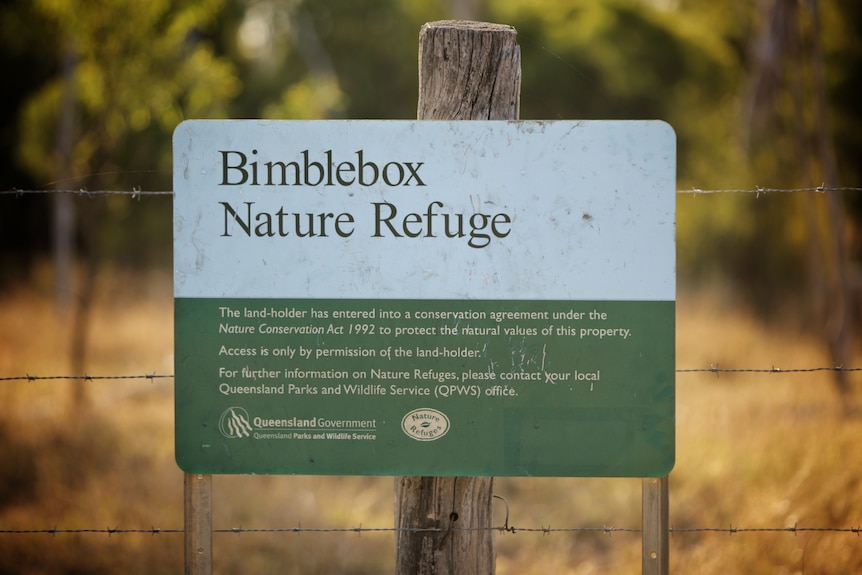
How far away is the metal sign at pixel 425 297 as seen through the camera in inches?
102

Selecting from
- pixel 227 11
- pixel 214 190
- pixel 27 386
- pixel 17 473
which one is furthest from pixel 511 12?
pixel 214 190

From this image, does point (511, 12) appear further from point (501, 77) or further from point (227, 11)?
point (501, 77)

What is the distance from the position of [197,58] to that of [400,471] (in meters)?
5.78

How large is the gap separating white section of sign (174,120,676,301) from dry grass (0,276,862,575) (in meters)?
2.18

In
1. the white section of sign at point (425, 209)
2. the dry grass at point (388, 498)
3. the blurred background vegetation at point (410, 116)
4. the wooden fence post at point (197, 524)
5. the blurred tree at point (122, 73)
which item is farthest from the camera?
the blurred tree at point (122, 73)

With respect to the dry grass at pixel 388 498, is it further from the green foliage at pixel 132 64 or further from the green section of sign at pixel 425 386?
the green foliage at pixel 132 64

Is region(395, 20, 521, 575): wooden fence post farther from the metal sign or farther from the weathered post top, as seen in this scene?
the metal sign

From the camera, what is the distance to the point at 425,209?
262 centimetres

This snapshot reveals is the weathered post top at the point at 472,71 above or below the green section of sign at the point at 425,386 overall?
above

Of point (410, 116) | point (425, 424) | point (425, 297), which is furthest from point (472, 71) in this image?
point (410, 116)

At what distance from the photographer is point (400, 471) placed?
2.63 metres

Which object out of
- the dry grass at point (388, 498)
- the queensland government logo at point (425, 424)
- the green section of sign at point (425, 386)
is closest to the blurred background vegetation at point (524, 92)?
the dry grass at point (388, 498)

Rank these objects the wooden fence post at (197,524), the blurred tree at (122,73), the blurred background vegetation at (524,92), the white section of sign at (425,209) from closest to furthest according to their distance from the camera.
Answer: the white section of sign at (425,209) < the wooden fence post at (197,524) < the blurred tree at (122,73) < the blurred background vegetation at (524,92)

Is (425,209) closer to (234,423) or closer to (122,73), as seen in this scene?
(234,423)
